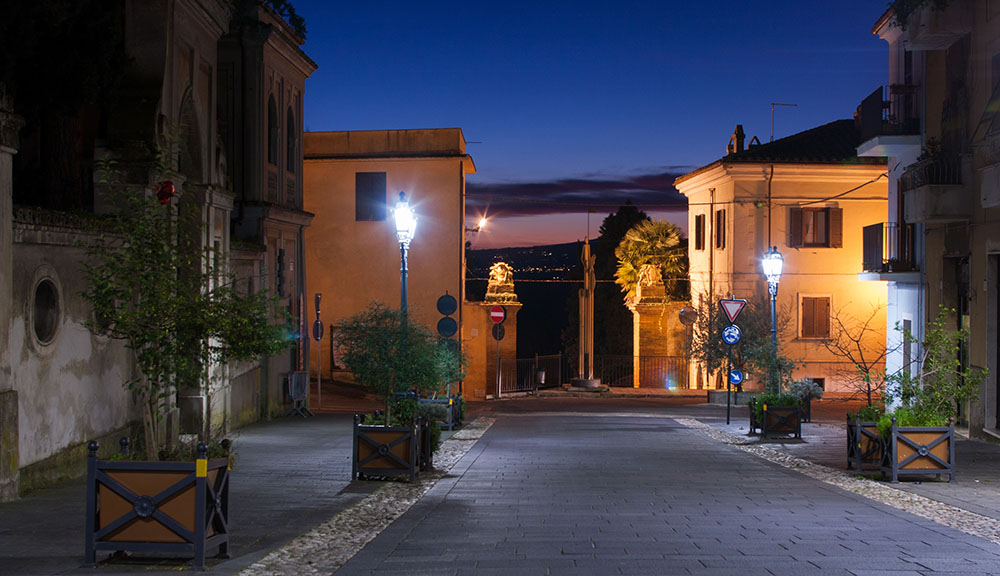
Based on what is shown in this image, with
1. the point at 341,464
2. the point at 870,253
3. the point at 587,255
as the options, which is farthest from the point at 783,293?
the point at 341,464

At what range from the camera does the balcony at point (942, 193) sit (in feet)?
64.3

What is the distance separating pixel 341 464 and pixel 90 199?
214 inches

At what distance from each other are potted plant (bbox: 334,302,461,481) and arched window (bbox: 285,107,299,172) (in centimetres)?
901

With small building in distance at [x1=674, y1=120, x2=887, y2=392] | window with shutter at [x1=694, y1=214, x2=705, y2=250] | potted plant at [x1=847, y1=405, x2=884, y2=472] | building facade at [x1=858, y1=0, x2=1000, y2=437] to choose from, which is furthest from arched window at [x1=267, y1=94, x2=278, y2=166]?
window with shutter at [x1=694, y1=214, x2=705, y2=250]

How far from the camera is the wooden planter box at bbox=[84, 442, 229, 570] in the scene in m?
6.95

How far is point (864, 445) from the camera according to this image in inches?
530

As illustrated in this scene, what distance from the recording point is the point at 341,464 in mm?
14047

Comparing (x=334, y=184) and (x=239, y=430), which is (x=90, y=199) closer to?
(x=239, y=430)

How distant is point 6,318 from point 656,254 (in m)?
35.5

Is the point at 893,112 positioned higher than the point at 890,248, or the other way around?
the point at 893,112

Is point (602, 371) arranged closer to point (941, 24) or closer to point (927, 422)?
point (941, 24)

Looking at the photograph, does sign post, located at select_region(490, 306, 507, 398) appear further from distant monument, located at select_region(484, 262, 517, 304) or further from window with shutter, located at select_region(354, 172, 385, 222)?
window with shutter, located at select_region(354, 172, 385, 222)

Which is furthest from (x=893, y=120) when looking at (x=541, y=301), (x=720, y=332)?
(x=541, y=301)

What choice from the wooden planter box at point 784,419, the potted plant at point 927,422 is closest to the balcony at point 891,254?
the wooden planter box at point 784,419
